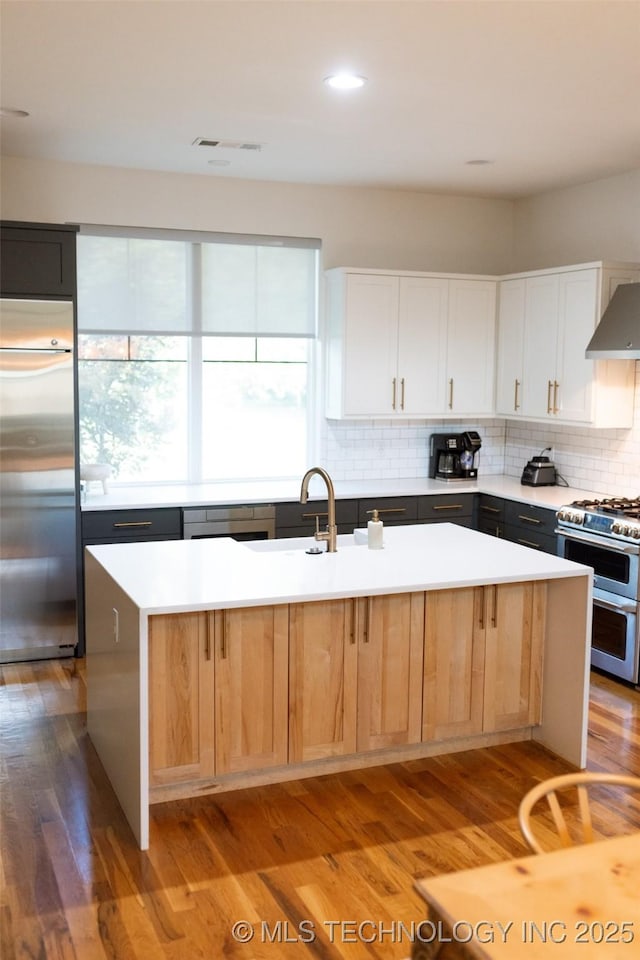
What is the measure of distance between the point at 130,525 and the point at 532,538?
242 cm

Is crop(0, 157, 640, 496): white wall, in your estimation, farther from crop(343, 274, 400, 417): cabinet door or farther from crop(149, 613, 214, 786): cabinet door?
crop(149, 613, 214, 786): cabinet door

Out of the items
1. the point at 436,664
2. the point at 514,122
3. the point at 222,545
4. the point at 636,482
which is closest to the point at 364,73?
the point at 514,122

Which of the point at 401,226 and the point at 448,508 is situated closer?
the point at 448,508

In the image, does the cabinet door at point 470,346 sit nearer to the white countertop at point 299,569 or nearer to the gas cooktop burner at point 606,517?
the gas cooktop burner at point 606,517

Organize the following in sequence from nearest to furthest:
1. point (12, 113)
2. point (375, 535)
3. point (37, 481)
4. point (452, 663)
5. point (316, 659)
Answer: point (316, 659) < point (452, 663) < point (375, 535) < point (12, 113) < point (37, 481)

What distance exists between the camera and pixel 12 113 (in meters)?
4.53

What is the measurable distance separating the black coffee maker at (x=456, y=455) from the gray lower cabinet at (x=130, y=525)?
6.63 ft

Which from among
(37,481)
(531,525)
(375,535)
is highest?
(37,481)

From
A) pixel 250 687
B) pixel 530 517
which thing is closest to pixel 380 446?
pixel 530 517

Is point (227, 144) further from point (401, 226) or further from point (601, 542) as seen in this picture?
point (601, 542)

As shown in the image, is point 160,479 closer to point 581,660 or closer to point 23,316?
point 23,316

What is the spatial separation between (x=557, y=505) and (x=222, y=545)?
2222 mm

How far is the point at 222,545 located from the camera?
4320 millimetres

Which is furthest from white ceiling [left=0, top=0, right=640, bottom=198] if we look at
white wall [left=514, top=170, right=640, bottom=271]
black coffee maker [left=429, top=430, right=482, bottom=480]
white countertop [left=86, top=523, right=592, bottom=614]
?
white countertop [left=86, top=523, right=592, bottom=614]
